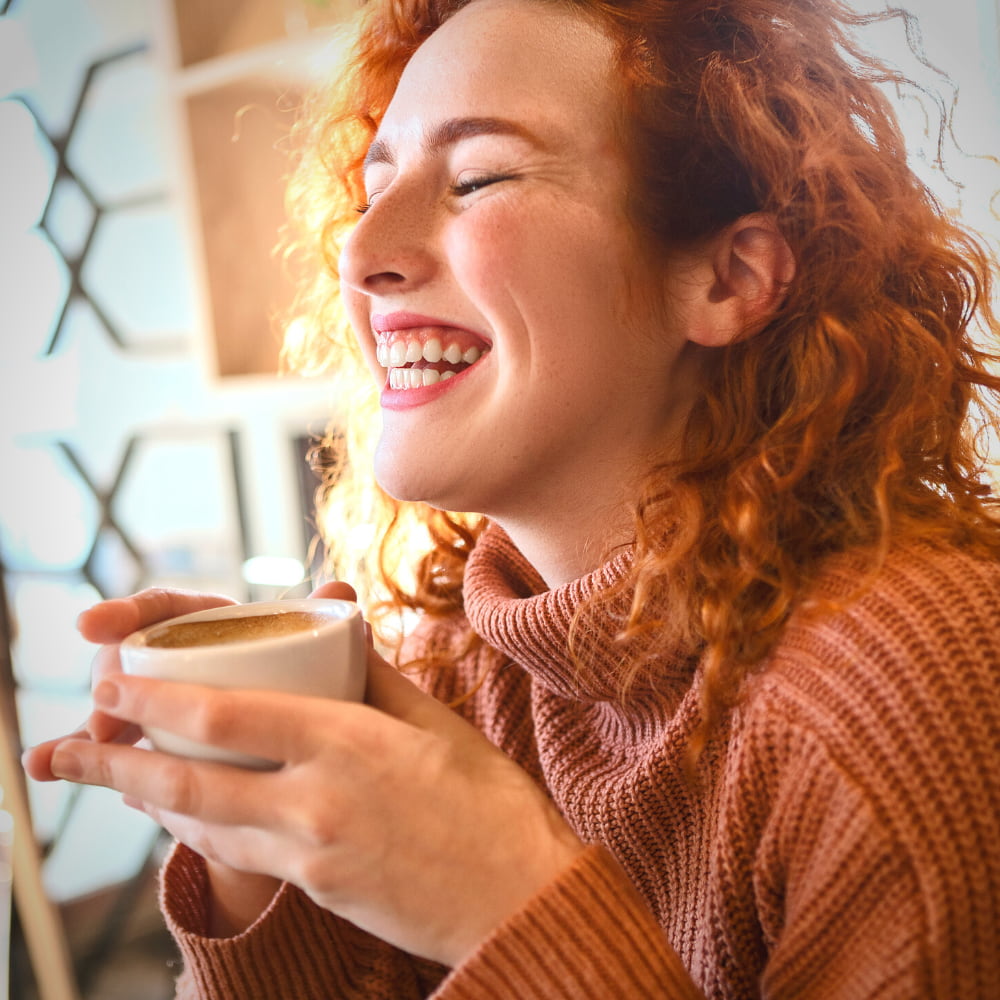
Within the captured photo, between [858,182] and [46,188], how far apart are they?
157cm

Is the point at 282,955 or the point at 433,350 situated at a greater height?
the point at 433,350

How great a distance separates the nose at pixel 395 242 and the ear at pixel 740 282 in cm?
25

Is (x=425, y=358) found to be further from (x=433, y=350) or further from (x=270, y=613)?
(x=270, y=613)

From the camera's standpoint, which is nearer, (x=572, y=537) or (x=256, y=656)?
(x=256, y=656)

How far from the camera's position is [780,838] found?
27.4 inches

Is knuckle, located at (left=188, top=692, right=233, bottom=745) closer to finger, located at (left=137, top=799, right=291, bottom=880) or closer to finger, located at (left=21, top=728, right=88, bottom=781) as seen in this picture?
finger, located at (left=137, top=799, right=291, bottom=880)

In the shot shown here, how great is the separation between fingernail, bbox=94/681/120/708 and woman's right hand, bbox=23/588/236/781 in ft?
0.35

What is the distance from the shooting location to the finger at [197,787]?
23.8 inches

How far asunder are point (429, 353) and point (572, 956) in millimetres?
527

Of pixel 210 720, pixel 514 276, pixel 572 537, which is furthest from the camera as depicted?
pixel 572 537

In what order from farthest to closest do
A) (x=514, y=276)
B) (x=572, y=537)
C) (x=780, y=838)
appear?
(x=572, y=537), (x=514, y=276), (x=780, y=838)

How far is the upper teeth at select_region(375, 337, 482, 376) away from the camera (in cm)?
89

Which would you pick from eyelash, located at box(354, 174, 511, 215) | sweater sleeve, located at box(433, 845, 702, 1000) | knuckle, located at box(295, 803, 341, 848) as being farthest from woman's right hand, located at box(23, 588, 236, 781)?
eyelash, located at box(354, 174, 511, 215)

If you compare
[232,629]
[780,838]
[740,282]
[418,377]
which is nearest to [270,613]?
[232,629]
